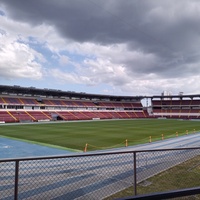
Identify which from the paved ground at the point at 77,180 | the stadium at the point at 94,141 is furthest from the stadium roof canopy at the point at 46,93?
the paved ground at the point at 77,180

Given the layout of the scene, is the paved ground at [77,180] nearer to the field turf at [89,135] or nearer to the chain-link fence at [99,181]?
the chain-link fence at [99,181]

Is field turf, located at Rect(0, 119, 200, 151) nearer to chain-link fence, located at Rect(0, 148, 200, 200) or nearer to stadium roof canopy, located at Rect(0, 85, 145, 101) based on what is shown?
chain-link fence, located at Rect(0, 148, 200, 200)

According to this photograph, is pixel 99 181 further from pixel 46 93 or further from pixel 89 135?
pixel 46 93

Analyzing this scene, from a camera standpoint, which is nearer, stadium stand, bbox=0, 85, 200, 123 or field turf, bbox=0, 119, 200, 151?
field turf, bbox=0, 119, 200, 151

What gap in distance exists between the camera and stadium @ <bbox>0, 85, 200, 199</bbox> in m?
7.18

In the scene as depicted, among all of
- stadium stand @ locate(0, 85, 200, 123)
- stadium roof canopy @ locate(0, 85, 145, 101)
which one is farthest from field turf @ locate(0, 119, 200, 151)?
stadium roof canopy @ locate(0, 85, 145, 101)

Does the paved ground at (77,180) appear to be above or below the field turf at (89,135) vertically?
above

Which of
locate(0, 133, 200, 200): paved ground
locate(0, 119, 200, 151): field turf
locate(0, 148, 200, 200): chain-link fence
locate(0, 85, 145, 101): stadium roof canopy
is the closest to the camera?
locate(0, 148, 200, 200): chain-link fence

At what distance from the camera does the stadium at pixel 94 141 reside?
718 centimetres

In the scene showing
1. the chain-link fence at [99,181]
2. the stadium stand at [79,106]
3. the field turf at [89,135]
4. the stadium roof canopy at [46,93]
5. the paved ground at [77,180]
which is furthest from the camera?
the stadium roof canopy at [46,93]

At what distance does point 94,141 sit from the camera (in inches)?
933

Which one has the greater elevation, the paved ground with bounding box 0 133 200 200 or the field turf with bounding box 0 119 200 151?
the paved ground with bounding box 0 133 200 200

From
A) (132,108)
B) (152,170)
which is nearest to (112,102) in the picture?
(132,108)

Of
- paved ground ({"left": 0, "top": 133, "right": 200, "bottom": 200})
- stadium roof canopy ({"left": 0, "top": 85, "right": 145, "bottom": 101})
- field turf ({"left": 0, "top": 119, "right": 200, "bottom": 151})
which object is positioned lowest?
field turf ({"left": 0, "top": 119, "right": 200, "bottom": 151})
